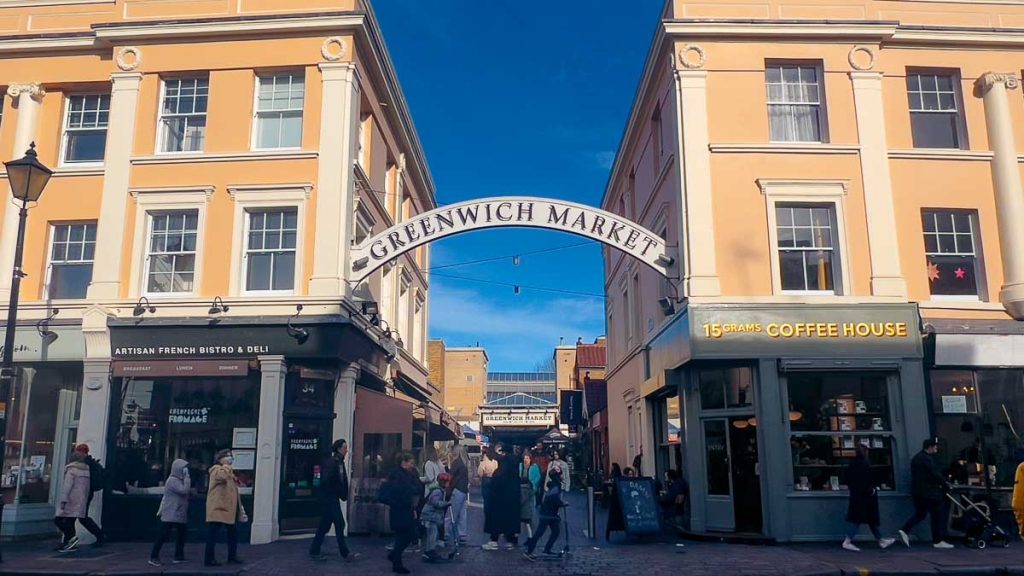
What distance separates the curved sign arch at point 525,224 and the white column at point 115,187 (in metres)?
5.12

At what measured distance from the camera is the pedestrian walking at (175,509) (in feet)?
39.7

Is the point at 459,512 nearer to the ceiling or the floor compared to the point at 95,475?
nearer to the floor

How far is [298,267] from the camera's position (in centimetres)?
1566

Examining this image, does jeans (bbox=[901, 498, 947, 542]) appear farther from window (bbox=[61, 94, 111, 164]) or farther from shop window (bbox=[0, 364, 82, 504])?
window (bbox=[61, 94, 111, 164])

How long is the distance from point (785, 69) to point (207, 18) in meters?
12.1

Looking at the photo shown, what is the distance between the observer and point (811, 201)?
15922 millimetres

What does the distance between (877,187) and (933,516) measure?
6.24 metres

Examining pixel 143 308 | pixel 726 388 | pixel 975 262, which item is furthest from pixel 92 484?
pixel 975 262

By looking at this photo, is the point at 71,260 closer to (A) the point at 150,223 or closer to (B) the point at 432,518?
(A) the point at 150,223

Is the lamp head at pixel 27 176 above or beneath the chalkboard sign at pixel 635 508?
above

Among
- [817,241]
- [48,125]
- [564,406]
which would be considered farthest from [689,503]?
[564,406]

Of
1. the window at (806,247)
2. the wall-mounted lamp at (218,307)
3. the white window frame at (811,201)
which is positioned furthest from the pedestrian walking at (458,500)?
the window at (806,247)

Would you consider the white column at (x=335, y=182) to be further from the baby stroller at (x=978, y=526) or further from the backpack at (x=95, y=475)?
the baby stroller at (x=978, y=526)

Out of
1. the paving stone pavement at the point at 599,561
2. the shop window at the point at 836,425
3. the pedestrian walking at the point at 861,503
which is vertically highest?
the shop window at the point at 836,425
